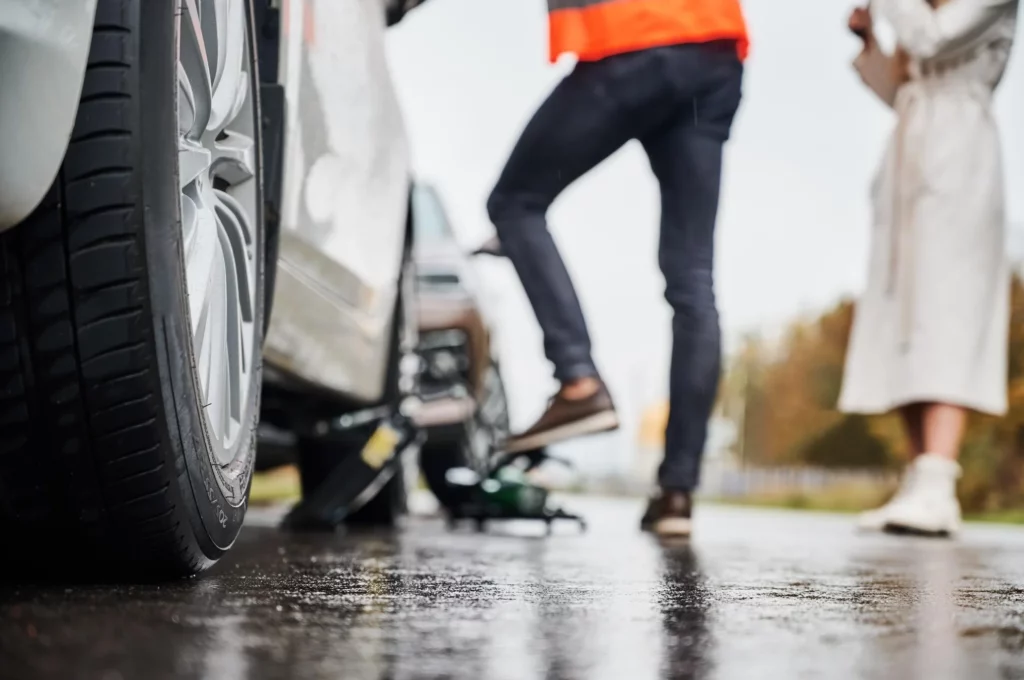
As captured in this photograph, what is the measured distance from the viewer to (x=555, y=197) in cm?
320

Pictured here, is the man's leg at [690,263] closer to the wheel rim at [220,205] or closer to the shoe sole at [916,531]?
the shoe sole at [916,531]

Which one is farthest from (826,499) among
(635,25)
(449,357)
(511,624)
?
(511,624)

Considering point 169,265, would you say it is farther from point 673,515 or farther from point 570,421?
point 673,515

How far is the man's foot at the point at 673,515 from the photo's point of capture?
3203 mm

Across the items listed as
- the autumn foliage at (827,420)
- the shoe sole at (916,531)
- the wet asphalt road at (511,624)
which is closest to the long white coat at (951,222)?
the shoe sole at (916,531)

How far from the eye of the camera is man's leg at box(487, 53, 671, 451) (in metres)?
3.02

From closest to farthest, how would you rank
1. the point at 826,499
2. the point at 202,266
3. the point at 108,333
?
the point at 108,333 < the point at 202,266 < the point at 826,499

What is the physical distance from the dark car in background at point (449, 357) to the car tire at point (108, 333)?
3.05 m

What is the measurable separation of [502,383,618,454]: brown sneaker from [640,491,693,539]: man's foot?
1.00 ft

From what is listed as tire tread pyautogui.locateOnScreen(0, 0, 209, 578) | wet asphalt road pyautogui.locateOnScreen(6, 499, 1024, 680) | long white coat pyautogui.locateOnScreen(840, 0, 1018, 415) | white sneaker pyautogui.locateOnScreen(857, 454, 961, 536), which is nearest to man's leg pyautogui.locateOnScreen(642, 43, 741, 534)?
white sneaker pyautogui.locateOnScreen(857, 454, 961, 536)

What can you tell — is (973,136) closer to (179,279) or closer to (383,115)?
(383,115)

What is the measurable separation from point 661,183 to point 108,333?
88.4 inches

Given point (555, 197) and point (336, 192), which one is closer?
point (336, 192)

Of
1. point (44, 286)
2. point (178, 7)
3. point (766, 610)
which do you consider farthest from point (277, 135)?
point (766, 610)
